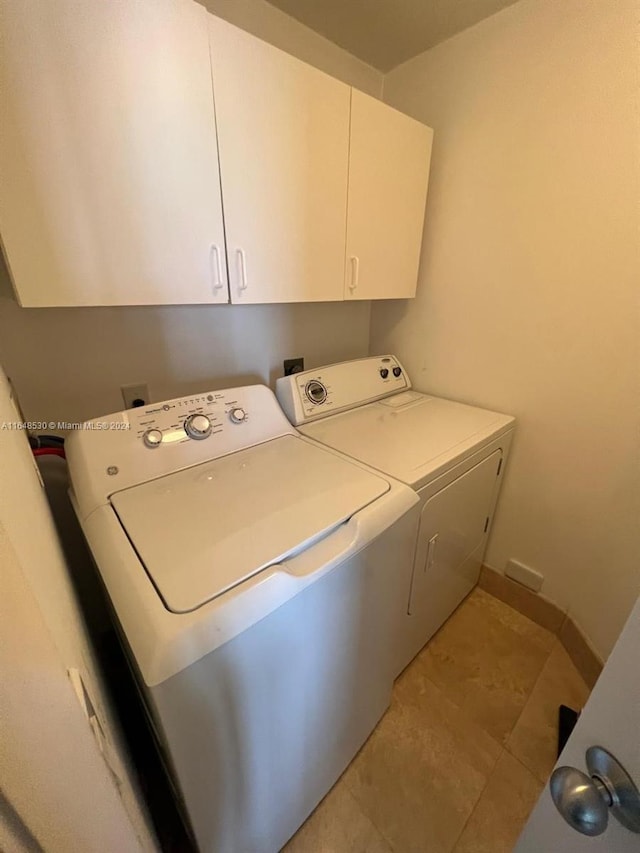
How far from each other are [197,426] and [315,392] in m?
0.52

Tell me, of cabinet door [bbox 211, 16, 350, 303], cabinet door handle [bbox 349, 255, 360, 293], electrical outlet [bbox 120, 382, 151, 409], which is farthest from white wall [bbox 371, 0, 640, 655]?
electrical outlet [bbox 120, 382, 151, 409]

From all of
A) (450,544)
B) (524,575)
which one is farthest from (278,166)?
(524,575)

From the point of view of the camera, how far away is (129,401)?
49.4 inches

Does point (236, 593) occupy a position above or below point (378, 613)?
above

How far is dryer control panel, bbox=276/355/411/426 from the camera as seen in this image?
4.59 ft

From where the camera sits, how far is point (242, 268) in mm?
1070

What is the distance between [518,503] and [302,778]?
131 cm

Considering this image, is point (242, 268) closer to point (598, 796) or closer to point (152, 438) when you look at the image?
point (152, 438)

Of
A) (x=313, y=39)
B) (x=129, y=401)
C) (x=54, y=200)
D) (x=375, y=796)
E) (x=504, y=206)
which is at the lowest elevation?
(x=375, y=796)

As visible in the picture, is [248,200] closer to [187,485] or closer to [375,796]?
[187,485]

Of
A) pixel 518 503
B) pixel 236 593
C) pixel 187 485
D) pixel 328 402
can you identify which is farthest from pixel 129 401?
pixel 518 503

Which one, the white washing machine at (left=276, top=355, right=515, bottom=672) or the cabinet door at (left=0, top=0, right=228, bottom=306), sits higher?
the cabinet door at (left=0, top=0, right=228, bottom=306)

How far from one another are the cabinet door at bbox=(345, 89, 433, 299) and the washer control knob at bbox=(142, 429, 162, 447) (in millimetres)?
858

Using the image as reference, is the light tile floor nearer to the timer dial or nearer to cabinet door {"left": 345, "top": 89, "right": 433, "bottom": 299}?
→ the timer dial
